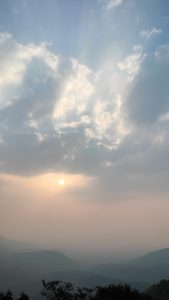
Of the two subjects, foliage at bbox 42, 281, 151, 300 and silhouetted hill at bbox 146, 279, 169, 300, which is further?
silhouetted hill at bbox 146, 279, 169, 300

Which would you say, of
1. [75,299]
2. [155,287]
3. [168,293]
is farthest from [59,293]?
[155,287]

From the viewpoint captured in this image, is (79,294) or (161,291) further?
(161,291)

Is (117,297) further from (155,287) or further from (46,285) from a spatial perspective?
(155,287)

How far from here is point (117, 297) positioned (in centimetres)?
8075

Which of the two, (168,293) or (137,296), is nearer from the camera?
(137,296)

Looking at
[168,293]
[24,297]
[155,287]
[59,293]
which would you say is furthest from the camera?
[155,287]

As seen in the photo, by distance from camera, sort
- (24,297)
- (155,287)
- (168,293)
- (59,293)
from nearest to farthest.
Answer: (24,297)
(59,293)
(168,293)
(155,287)

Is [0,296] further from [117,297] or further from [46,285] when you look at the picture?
[117,297]

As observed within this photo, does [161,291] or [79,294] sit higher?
[161,291]

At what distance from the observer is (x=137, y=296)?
79750mm

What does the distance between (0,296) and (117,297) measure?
29.1m

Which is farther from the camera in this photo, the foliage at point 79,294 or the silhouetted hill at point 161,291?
the silhouetted hill at point 161,291

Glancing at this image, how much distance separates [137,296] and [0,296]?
33190 mm

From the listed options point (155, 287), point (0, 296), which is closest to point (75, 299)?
point (0, 296)
